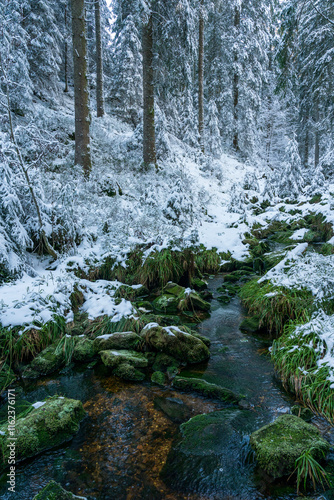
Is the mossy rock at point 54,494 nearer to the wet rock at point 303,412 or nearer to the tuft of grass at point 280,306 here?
the wet rock at point 303,412

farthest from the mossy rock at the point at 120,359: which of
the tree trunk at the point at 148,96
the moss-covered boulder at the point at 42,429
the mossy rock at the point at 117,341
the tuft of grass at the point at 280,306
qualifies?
the tree trunk at the point at 148,96

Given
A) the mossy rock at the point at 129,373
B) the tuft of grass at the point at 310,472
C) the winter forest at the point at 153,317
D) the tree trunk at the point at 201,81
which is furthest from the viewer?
the tree trunk at the point at 201,81

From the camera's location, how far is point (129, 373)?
4.65 meters

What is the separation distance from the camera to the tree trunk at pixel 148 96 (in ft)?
40.9

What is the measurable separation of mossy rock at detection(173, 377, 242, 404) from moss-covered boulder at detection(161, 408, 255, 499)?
197mm

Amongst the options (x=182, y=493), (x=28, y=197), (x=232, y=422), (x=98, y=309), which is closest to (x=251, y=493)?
(x=182, y=493)

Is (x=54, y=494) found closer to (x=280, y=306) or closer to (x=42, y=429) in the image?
(x=42, y=429)

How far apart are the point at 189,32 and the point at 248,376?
13.4 m

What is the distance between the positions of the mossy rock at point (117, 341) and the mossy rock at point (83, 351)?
9 centimetres

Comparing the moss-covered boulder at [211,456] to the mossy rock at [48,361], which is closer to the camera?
the moss-covered boulder at [211,456]

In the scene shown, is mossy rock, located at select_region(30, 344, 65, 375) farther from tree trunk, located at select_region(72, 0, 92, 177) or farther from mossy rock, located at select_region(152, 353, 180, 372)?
tree trunk, located at select_region(72, 0, 92, 177)

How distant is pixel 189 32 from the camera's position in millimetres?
12555

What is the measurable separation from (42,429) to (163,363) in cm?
199

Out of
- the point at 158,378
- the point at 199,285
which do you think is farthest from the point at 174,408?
the point at 199,285
